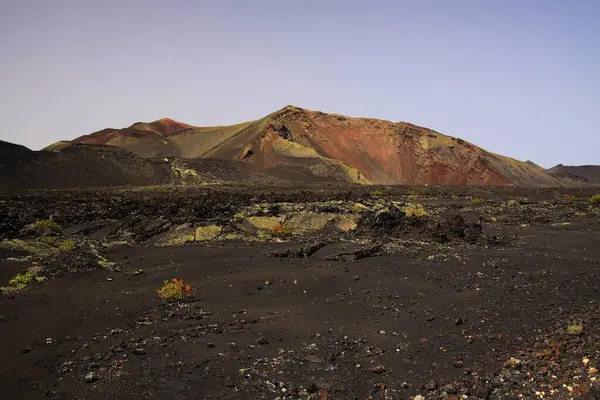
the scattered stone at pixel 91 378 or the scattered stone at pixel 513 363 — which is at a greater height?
the scattered stone at pixel 513 363

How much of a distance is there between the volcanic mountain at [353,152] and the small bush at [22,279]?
53.2 m

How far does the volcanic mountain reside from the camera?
71.4m

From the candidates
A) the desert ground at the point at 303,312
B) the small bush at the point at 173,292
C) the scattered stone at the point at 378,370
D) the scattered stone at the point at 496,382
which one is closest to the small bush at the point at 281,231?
the desert ground at the point at 303,312

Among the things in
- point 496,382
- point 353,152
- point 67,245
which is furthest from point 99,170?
point 496,382

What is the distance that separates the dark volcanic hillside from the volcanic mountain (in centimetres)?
882

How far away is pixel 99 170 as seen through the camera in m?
58.5

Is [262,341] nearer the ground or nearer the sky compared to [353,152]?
nearer the ground

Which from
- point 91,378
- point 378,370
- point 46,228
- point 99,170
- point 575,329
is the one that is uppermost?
point 99,170

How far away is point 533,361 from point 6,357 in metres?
9.33

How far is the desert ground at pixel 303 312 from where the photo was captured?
7.56 metres

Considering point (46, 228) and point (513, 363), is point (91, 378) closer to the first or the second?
point (513, 363)

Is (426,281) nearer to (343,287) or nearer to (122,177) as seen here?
(343,287)

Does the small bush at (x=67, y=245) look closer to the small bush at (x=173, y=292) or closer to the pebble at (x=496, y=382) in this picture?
the small bush at (x=173, y=292)

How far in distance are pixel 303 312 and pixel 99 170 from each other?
53.7 metres
